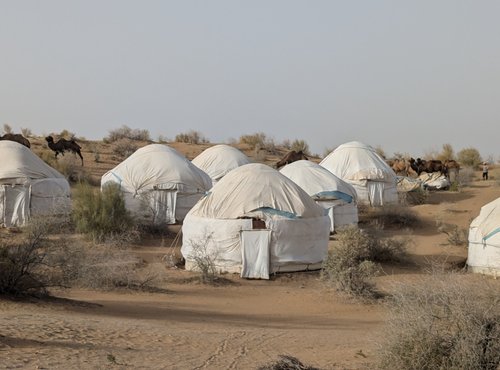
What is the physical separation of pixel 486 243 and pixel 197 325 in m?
9.77

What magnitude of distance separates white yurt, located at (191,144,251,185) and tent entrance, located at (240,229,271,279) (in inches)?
573

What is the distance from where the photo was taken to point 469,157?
53.3 metres

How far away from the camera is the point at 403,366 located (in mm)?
7543

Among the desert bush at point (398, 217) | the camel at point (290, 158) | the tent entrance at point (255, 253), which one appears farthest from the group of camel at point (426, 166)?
the tent entrance at point (255, 253)

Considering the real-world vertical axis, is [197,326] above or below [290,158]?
below

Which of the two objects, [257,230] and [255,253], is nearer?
[255,253]

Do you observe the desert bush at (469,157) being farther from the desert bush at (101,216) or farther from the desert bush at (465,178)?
the desert bush at (101,216)

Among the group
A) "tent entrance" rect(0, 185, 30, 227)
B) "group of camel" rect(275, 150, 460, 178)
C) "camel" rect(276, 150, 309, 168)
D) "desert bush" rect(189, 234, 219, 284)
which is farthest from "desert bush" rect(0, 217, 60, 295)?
"group of camel" rect(275, 150, 460, 178)

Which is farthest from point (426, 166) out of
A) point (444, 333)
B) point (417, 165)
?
point (444, 333)

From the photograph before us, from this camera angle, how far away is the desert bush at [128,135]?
5134cm

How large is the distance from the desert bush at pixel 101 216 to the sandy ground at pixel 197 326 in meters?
2.21

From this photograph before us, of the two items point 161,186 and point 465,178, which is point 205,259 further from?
point 465,178

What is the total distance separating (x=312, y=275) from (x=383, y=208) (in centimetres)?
1167

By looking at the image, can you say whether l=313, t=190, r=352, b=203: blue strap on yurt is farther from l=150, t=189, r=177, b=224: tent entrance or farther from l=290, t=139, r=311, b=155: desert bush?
l=290, t=139, r=311, b=155: desert bush
